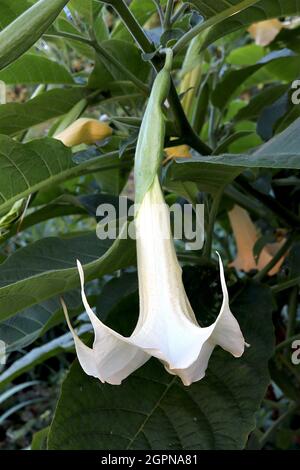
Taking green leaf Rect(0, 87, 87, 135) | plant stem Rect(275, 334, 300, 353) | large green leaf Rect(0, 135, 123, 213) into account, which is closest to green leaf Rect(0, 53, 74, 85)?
green leaf Rect(0, 87, 87, 135)

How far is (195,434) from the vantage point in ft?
1.73

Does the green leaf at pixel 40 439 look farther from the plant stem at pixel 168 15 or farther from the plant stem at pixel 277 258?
the plant stem at pixel 168 15

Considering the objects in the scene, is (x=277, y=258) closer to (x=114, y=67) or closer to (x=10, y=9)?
(x=114, y=67)

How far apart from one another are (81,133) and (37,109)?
0.06m

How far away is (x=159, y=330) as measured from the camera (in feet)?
1.21

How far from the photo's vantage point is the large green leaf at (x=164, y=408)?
1.71 feet

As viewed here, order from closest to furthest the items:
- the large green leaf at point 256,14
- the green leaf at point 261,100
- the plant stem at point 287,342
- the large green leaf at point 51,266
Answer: the large green leaf at point 51,266, the large green leaf at point 256,14, the plant stem at point 287,342, the green leaf at point 261,100

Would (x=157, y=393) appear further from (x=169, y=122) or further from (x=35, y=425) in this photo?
(x=35, y=425)

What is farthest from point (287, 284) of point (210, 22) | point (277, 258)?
point (210, 22)

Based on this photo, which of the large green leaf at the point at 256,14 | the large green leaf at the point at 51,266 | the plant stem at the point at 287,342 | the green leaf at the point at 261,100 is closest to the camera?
the large green leaf at the point at 51,266

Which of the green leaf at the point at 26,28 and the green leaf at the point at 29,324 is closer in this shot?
the green leaf at the point at 26,28

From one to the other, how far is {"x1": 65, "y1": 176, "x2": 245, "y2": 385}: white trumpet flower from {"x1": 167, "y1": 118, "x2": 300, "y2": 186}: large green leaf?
54 millimetres

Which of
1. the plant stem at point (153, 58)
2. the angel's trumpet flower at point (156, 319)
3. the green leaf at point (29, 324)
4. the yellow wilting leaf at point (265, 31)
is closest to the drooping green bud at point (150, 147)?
the angel's trumpet flower at point (156, 319)

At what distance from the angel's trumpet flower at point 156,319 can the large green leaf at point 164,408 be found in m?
0.16
